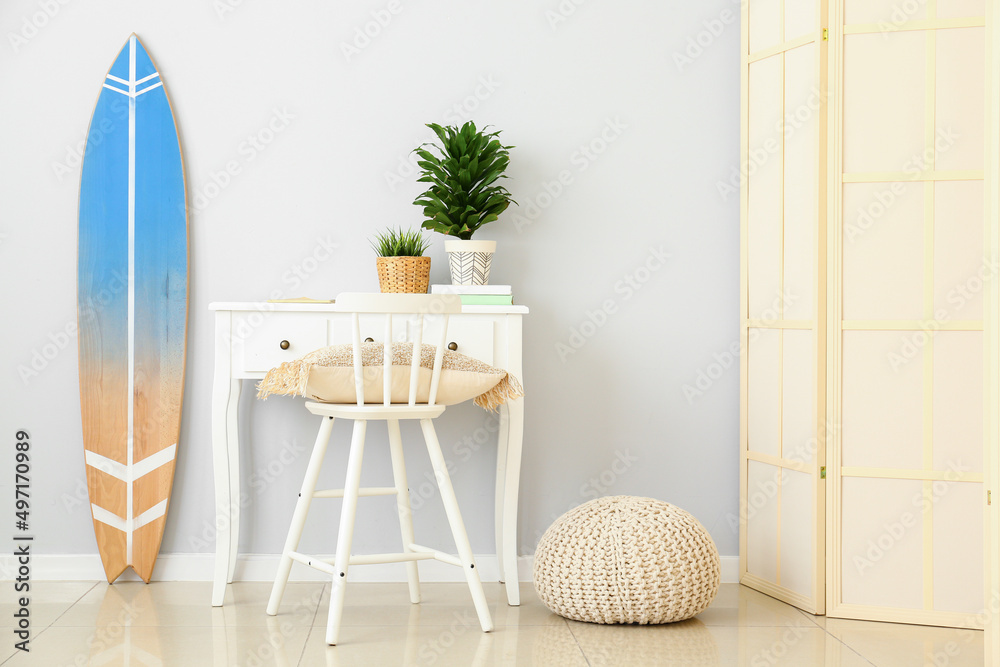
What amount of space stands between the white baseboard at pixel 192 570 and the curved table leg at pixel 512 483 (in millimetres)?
246

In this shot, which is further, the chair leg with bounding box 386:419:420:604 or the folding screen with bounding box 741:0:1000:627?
the chair leg with bounding box 386:419:420:604

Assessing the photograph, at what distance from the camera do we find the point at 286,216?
2588 mm

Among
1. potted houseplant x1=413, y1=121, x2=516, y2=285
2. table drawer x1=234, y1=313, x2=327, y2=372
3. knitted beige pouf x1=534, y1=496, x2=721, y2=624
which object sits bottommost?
knitted beige pouf x1=534, y1=496, x2=721, y2=624

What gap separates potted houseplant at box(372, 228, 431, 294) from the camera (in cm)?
238

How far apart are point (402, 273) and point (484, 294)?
0.81 feet

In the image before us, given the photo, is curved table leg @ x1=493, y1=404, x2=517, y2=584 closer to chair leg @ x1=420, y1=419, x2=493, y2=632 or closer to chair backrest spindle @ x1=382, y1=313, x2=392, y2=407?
chair leg @ x1=420, y1=419, x2=493, y2=632

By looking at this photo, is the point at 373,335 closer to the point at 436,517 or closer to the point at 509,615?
the point at 436,517

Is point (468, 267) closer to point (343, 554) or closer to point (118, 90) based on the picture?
point (343, 554)

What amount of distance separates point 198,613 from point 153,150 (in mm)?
1390

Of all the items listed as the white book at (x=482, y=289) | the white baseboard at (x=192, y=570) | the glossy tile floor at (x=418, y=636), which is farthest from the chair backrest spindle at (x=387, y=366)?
the white baseboard at (x=192, y=570)

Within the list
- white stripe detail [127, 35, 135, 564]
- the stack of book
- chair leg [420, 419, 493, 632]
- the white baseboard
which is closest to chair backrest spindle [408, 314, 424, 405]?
chair leg [420, 419, 493, 632]

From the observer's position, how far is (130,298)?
2.51 meters

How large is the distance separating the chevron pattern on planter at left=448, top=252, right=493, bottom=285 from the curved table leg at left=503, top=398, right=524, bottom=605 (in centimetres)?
40

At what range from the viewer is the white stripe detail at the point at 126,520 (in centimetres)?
248
